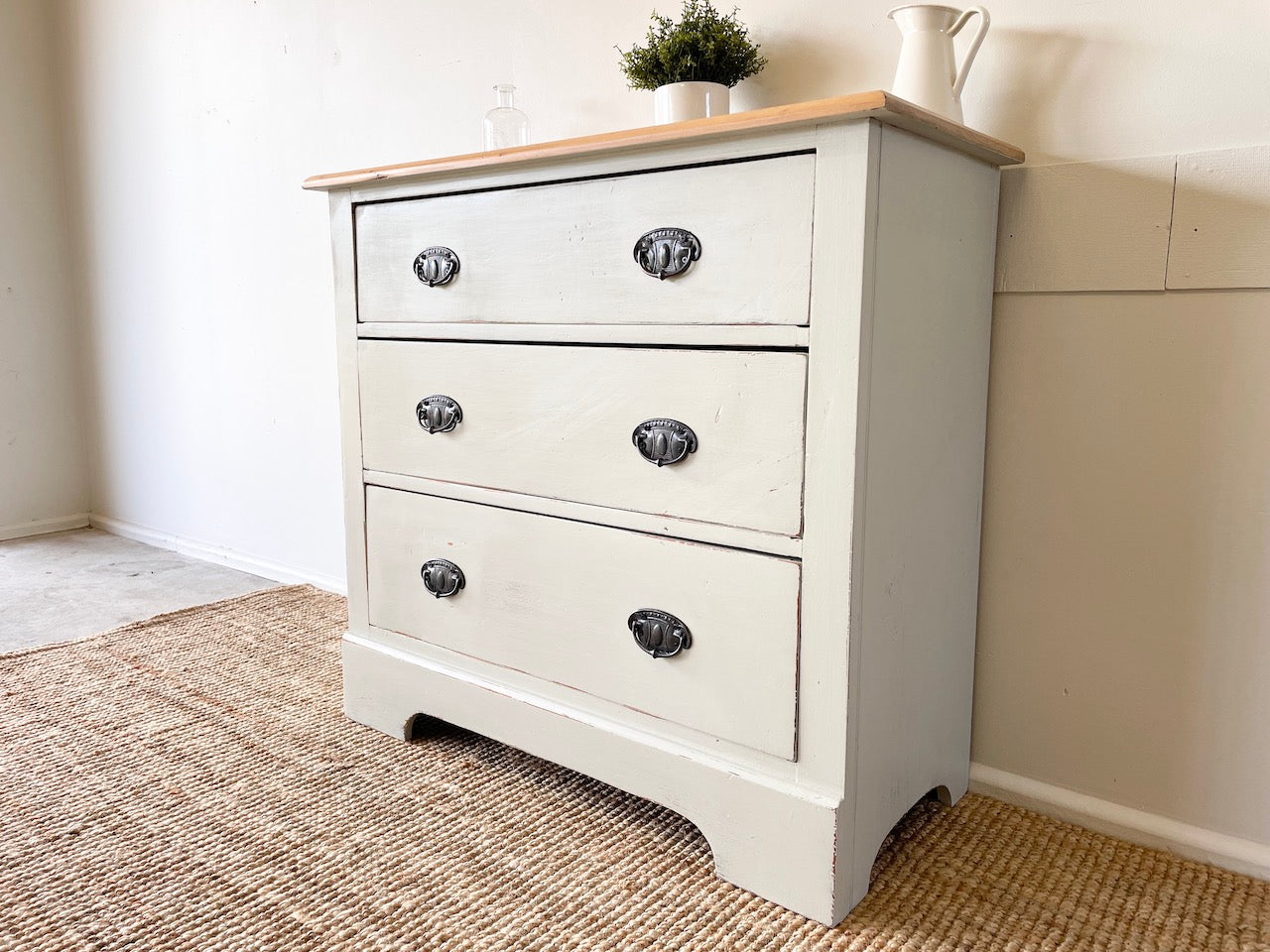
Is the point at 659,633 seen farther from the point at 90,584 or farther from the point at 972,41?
the point at 90,584

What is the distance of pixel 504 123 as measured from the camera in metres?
1.80

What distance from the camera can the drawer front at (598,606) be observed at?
116 centimetres

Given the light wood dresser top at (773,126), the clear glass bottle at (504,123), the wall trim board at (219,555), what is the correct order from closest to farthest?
the light wood dresser top at (773,126), the clear glass bottle at (504,123), the wall trim board at (219,555)

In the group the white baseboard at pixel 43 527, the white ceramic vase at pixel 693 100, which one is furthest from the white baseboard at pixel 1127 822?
the white baseboard at pixel 43 527

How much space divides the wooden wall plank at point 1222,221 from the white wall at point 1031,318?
0.10 feet

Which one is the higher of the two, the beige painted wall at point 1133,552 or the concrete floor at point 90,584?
the beige painted wall at point 1133,552

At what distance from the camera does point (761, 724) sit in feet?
3.83

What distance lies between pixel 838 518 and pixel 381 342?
812 mm

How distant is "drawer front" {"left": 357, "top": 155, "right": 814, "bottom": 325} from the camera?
42.8 inches

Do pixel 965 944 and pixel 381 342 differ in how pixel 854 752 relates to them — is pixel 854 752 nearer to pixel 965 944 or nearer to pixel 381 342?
pixel 965 944

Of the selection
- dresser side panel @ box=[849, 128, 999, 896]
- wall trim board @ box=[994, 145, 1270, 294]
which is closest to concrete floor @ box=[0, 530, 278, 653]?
dresser side panel @ box=[849, 128, 999, 896]

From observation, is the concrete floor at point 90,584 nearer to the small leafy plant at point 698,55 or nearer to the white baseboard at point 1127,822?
the small leafy plant at point 698,55

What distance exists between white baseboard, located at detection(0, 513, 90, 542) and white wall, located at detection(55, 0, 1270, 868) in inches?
42.8

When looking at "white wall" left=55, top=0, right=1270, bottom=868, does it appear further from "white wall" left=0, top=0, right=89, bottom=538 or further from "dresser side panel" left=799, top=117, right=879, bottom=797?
"white wall" left=0, top=0, right=89, bottom=538
